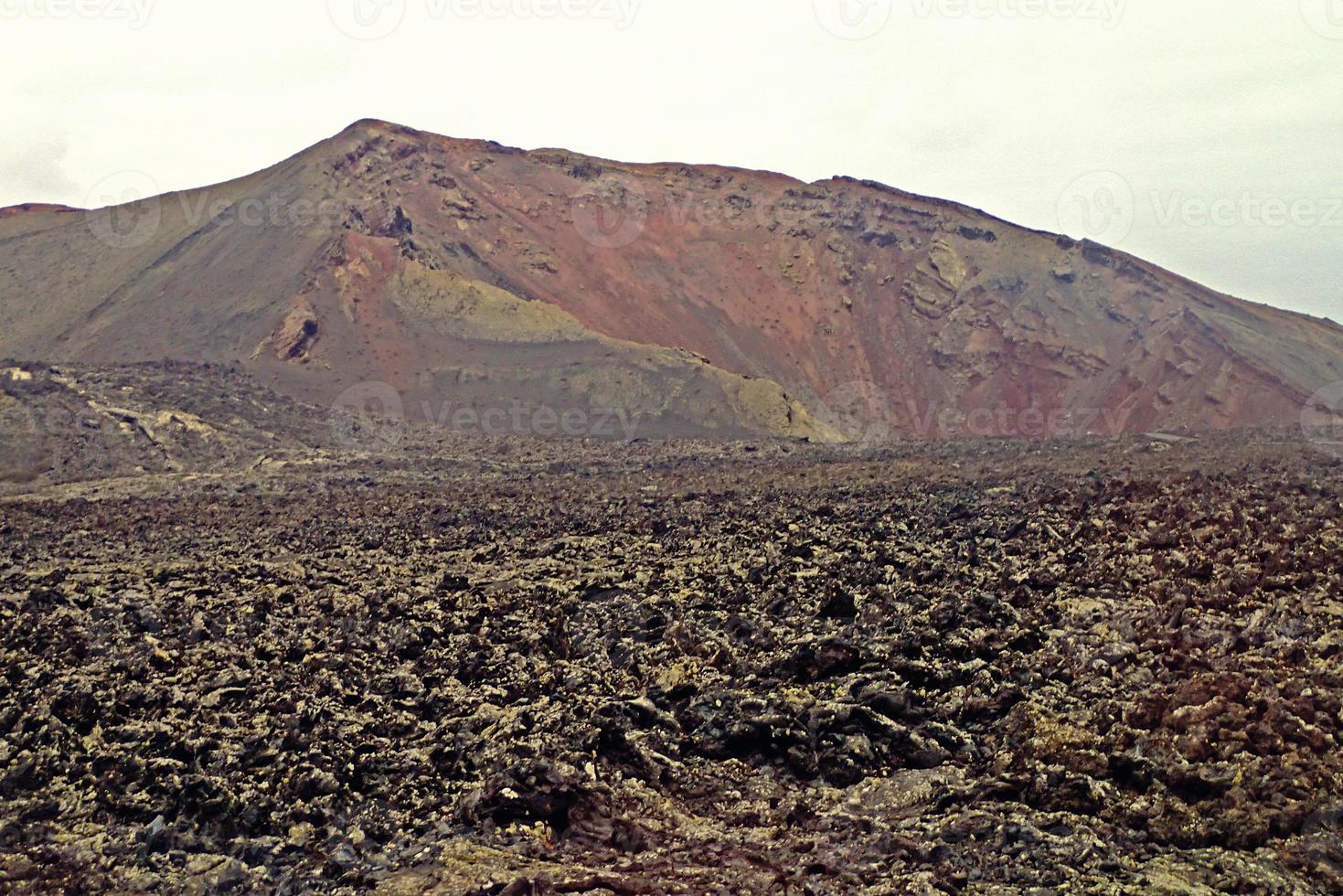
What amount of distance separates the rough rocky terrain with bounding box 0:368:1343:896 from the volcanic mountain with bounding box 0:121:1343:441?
113 feet

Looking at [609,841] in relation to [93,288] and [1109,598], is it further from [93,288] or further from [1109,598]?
[93,288]

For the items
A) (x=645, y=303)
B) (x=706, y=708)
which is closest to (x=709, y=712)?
(x=706, y=708)

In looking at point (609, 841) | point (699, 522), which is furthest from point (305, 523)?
point (609, 841)

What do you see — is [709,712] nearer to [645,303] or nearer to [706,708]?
[706,708]

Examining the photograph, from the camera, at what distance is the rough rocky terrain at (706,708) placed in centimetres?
916

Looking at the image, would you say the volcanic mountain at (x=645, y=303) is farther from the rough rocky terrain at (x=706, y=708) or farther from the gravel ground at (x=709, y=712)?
the gravel ground at (x=709, y=712)

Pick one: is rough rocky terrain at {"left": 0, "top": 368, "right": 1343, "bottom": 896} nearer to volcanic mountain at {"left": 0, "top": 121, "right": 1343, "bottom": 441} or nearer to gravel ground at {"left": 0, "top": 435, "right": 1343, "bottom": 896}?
gravel ground at {"left": 0, "top": 435, "right": 1343, "bottom": 896}

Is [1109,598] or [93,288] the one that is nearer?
[1109,598]

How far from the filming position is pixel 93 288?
70.1 meters

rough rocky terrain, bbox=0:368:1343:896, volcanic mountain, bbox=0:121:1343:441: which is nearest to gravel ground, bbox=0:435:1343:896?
rough rocky terrain, bbox=0:368:1343:896

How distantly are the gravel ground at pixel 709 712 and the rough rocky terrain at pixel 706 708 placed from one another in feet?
0.14

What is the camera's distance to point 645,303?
7094 centimetres

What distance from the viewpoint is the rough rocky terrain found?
9156 millimetres

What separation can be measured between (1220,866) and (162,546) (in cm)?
2134
